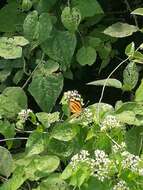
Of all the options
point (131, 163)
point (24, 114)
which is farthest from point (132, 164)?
point (24, 114)

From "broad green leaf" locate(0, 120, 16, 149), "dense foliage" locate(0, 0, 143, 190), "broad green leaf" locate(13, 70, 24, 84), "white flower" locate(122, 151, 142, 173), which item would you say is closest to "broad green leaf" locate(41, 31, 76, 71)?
"dense foliage" locate(0, 0, 143, 190)

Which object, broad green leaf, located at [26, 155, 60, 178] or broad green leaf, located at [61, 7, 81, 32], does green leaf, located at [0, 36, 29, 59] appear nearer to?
broad green leaf, located at [61, 7, 81, 32]

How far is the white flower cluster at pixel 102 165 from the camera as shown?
107 cm

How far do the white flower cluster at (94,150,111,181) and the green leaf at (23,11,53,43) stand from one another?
0.43 m

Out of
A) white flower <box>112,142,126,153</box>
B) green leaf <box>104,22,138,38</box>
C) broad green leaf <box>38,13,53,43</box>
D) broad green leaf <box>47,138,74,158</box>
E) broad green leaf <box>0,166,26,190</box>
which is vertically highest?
broad green leaf <box>38,13,53,43</box>

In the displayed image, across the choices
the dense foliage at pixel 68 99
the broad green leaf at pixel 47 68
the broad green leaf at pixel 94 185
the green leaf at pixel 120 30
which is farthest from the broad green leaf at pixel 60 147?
the green leaf at pixel 120 30

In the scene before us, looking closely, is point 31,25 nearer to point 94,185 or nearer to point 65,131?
point 65,131

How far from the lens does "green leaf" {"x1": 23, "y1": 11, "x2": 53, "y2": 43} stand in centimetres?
140

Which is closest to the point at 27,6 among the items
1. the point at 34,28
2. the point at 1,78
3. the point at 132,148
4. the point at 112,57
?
the point at 34,28

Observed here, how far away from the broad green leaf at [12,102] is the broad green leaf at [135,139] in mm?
288

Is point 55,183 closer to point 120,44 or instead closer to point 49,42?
point 49,42

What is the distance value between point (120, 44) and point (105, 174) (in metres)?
0.77

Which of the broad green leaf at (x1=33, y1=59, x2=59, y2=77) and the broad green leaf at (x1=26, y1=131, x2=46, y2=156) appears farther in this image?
the broad green leaf at (x1=33, y1=59, x2=59, y2=77)

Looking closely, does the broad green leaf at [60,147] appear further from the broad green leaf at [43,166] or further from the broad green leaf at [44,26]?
the broad green leaf at [44,26]
